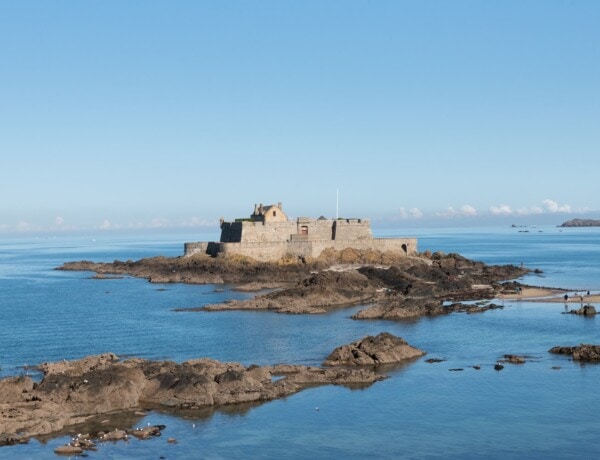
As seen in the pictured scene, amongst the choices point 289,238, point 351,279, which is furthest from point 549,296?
point 289,238

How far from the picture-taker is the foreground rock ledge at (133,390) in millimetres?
26234

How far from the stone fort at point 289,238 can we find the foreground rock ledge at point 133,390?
44.8m

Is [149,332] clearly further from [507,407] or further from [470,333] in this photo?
[507,407]

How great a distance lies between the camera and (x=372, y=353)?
3544 cm

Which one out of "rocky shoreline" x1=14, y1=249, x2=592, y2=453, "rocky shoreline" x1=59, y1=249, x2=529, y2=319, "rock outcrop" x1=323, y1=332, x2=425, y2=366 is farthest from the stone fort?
"rock outcrop" x1=323, y1=332, x2=425, y2=366

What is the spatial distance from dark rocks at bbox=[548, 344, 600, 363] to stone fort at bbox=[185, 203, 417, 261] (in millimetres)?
42051

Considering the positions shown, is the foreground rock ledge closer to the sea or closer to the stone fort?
the sea

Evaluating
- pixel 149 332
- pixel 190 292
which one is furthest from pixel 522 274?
pixel 149 332

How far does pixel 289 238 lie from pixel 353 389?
163ft

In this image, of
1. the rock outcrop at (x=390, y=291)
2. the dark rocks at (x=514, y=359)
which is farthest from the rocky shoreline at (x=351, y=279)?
Answer: the dark rocks at (x=514, y=359)

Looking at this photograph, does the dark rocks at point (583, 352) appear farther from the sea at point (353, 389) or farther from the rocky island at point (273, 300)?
the rocky island at point (273, 300)

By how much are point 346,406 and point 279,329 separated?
17.3m

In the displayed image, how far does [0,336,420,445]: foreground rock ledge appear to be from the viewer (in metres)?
26.2

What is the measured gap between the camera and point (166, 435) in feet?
81.1
